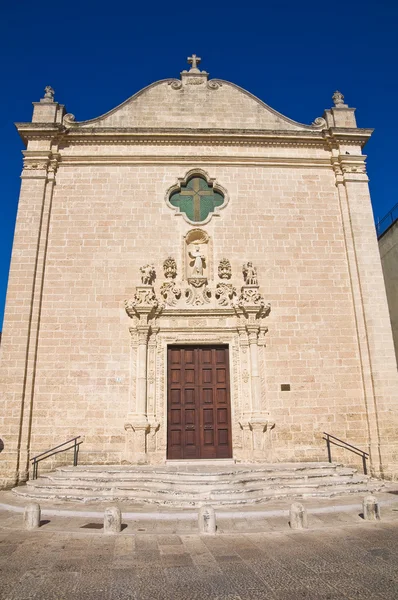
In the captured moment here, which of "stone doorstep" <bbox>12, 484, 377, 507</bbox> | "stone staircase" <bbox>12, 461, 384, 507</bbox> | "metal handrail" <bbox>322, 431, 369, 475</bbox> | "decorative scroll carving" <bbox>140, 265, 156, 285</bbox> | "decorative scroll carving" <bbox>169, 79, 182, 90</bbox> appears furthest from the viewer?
"decorative scroll carving" <bbox>169, 79, 182, 90</bbox>

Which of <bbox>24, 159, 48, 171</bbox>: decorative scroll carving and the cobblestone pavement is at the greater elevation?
<bbox>24, 159, 48, 171</bbox>: decorative scroll carving

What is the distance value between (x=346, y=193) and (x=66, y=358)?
32.6 feet

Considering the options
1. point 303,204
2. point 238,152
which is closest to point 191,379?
point 303,204

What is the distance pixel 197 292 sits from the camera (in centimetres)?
1186

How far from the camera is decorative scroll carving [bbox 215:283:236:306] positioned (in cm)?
1180

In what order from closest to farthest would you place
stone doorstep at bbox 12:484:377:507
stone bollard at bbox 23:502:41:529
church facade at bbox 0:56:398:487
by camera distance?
stone bollard at bbox 23:502:41:529, stone doorstep at bbox 12:484:377:507, church facade at bbox 0:56:398:487

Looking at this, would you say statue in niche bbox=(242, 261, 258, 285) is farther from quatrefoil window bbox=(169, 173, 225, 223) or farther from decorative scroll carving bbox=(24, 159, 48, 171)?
decorative scroll carving bbox=(24, 159, 48, 171)

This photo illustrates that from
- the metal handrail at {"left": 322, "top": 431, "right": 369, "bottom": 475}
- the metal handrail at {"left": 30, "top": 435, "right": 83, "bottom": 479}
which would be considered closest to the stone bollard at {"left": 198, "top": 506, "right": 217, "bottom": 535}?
the metal handrail at {"left": 30, "top": 435, "right": 83, "bottom": 479}

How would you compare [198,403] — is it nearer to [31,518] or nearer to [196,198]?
[31,518]

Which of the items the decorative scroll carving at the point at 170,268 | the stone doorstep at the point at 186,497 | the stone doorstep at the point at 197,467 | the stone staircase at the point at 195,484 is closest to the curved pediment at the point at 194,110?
the decorative scroll carving at the point at 170,268

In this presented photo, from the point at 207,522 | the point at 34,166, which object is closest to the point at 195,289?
the point at 34,166

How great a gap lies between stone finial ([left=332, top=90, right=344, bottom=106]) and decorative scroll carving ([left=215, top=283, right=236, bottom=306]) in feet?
25.7

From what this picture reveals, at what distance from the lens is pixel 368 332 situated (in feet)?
37.5

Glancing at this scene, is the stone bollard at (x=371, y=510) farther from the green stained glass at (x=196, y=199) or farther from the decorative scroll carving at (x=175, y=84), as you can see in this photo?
the decorative scroll carving at (x=175, y=84)
